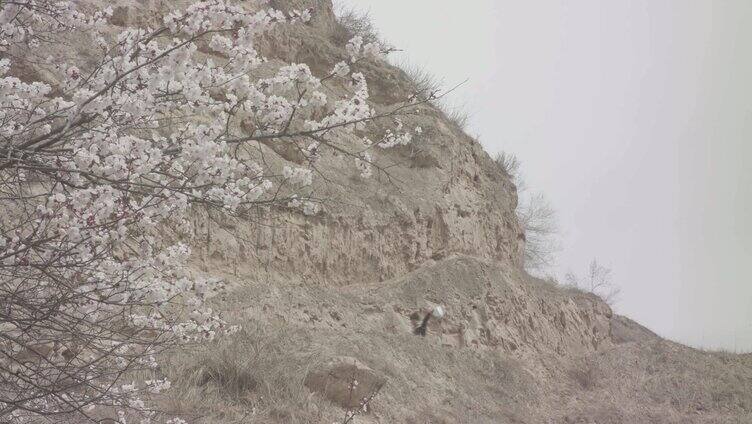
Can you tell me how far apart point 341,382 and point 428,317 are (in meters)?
4.45

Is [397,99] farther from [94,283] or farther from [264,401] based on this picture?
[94,283]

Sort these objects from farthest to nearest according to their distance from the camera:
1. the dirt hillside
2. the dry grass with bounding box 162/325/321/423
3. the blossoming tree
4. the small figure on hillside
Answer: the small figure on hillside, the dirt hillside, the dry grass with bounding box 162/325/321/423, the blossoming tree

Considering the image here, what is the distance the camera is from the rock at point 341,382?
7.51 meters

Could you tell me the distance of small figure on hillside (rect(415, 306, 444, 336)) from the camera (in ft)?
38.2

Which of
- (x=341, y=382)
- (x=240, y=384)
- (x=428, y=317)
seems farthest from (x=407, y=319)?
(x=240, y=384)

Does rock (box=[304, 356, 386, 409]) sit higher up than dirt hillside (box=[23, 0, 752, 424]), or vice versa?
dirt hillside (box=[23, 0, 752, 424])

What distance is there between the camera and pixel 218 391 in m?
6.66

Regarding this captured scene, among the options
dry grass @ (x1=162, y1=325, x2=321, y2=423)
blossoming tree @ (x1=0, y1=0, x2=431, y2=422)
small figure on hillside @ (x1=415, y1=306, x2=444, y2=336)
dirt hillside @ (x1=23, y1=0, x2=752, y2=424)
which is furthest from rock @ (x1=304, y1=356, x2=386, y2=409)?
small figure on hillside @ (x1=415, y1=306, x2=444, y2=336)

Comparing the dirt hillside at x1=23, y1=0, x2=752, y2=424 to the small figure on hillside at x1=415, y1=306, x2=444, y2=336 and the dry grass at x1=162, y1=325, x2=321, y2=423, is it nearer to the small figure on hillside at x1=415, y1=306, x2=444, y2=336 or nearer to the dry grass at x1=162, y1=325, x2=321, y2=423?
the dry grass at x1=162, y1=325, x2=321, y2=423

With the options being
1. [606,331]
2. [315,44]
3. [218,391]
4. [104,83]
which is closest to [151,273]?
[104,83]

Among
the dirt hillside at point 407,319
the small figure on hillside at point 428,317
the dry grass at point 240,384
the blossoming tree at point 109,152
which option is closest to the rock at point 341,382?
the dirt hillside at point 407,319

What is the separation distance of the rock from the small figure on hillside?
389 cm

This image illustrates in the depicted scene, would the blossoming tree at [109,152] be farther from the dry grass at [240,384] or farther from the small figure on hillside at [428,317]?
the small figure on hillside at [428,317]

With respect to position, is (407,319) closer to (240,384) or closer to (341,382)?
(341,382)
